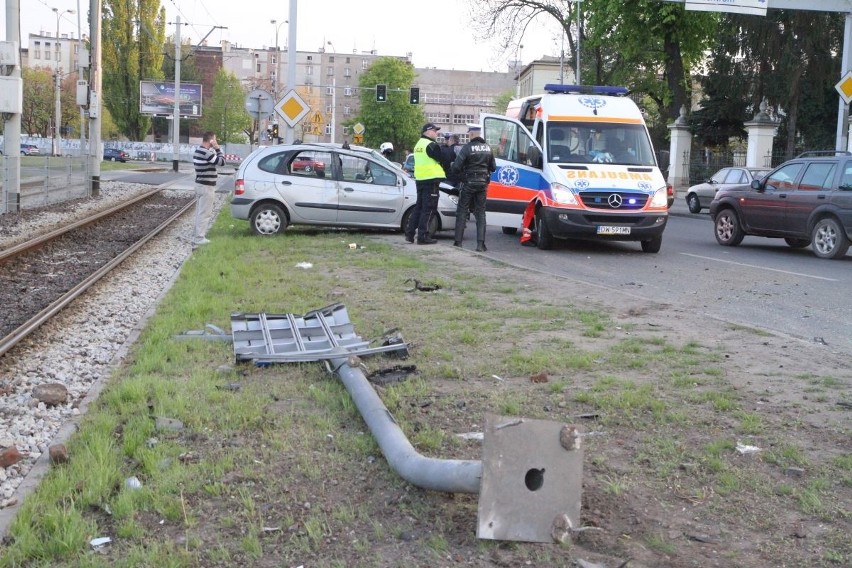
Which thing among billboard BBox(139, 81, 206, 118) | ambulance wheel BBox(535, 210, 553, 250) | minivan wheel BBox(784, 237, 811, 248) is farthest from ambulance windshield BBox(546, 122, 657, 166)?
billboard BBox(139, 81, 206, 118)

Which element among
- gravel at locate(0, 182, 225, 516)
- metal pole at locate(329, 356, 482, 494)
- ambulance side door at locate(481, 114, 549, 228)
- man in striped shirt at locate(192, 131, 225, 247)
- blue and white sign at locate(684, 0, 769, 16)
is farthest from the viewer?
blue and white sign at locate(684, 0, 769, 16)

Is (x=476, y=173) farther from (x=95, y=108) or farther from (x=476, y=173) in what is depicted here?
(x=95, y=108)

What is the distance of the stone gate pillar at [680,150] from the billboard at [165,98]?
43084mm

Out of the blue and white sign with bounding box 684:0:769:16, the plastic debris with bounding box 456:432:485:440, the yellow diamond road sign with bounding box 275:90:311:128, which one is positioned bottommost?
the plastic debris with bounding box 456:432:485:440

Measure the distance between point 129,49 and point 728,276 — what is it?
73.6 meters

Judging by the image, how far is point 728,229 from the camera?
1822cm

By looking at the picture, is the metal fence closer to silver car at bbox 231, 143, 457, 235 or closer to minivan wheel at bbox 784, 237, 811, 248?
silver car at bbox 231, 143, 457, 235

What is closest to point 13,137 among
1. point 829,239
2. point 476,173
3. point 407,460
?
point 476,173

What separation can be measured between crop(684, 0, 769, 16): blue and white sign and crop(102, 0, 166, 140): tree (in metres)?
58.6

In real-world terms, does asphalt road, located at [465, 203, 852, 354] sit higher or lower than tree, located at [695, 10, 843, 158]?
lower

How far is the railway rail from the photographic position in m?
9.59

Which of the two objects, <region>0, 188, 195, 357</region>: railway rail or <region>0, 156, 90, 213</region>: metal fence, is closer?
<region>0, 188, 195, 357</region>: railway rail

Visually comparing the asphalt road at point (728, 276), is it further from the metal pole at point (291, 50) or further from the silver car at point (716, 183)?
the silver car at point (716, 183)

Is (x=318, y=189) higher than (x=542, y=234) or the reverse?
higher
